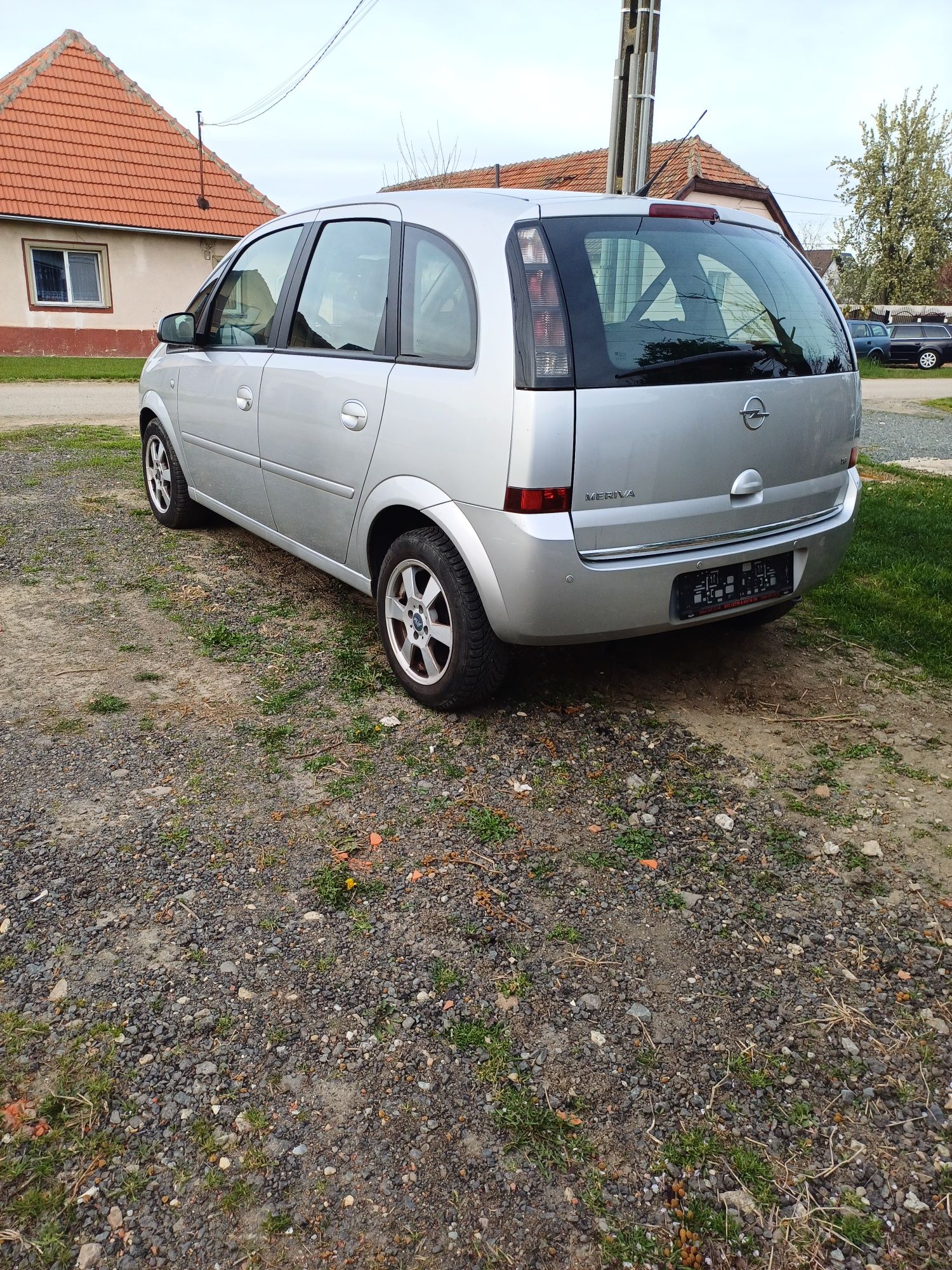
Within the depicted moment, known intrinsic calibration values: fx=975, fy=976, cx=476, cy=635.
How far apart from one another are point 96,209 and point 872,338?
21.6 meters

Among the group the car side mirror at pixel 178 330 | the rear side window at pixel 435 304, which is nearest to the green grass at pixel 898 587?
the rear side window at pixel 435 304

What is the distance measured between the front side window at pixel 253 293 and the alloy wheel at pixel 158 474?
1121mm

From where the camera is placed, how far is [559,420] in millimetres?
3135

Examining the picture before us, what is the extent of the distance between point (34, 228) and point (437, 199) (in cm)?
2106

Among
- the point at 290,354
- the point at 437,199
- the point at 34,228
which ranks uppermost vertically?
the point at 34,228

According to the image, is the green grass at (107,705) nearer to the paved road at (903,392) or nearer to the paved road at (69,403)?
the paved road at (69,403)

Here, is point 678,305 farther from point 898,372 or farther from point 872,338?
point 872,338

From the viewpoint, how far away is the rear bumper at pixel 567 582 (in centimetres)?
324

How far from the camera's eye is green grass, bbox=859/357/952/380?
86.1 feet

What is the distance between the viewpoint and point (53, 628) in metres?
4.73

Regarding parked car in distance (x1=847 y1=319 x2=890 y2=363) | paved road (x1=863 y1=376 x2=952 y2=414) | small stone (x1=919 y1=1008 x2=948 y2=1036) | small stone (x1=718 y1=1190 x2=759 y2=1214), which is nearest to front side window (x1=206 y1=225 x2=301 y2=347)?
small stone (x1=919 y1=1008 x2=948 y2=1036)

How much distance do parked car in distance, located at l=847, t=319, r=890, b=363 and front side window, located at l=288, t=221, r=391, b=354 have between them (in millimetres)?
27976

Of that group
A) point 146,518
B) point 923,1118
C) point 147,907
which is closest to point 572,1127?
point 923,1118

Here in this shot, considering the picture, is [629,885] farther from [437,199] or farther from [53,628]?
[53,628]
